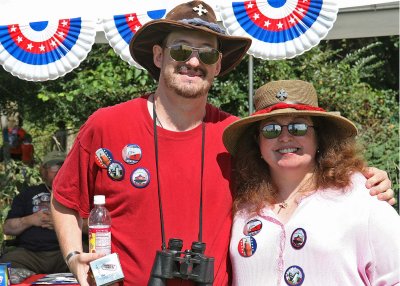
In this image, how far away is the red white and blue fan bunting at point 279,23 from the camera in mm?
4152

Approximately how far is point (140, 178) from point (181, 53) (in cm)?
53

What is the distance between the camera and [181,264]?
2.42 meters

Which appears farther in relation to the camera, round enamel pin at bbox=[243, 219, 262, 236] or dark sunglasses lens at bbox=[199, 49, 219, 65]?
dark sunglasses lens at bbox=[199, 49, 219, 65]

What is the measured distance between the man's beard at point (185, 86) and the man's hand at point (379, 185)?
2.36 feet

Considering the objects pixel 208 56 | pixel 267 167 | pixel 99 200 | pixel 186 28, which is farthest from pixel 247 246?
pixel 186 28

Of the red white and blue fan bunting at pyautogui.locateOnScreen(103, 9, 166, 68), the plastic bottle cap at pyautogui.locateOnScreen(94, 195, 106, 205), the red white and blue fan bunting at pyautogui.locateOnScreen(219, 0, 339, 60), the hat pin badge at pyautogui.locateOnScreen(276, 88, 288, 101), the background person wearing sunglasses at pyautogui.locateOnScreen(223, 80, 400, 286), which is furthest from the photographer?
the red white and blue fan bunting at pyautogui.locateOnScreen(103, 9, 166, 68)

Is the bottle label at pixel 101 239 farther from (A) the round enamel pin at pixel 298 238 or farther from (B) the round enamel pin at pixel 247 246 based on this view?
(A) the round enamel pin at pixel 298 238

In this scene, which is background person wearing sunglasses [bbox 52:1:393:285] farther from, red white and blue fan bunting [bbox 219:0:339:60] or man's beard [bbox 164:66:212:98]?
red white and blue fan bunting [bbox 219:0:339:60]

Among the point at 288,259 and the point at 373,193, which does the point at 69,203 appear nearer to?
the point at 288,259

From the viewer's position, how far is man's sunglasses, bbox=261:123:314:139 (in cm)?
251

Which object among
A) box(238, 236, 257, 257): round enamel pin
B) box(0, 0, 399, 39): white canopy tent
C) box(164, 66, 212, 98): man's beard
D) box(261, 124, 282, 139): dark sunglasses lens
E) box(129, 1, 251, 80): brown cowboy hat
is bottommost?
box(238, 236, 257, 257): round enamel pin

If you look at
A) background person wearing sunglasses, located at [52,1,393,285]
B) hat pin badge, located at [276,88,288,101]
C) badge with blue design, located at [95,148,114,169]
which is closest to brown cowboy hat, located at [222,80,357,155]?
hat pin badge, located at [276,88,288,101]

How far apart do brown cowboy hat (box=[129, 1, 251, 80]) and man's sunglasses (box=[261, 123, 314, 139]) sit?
0.45 meters

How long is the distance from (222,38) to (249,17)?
1.45m
